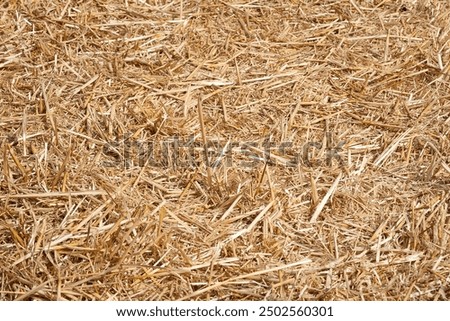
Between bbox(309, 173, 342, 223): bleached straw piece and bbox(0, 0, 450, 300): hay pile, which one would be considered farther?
bbox(309, 173, 342, 223): bleached straw piece

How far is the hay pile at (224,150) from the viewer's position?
2387mm

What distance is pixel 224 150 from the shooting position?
111 inches

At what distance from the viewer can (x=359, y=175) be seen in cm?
278

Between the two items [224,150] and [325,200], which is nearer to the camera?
[325,200]

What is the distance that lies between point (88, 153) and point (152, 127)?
317 millimetres

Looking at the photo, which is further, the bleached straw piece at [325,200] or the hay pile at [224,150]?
the bleached straw piece at [325,200]

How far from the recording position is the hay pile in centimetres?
239

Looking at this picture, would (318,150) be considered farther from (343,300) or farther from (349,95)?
(343,300)

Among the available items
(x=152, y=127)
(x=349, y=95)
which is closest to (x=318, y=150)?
(x=349, y=95)
